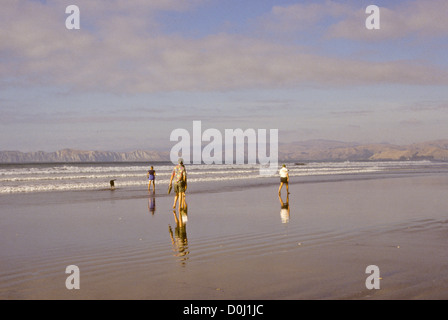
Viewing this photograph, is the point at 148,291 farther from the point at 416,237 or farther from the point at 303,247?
the point at 416,237

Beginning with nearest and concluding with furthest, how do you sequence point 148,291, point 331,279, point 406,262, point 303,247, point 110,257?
point 148,291 → point 331,279 → point 406,262 → point 110,257 → point 303,247

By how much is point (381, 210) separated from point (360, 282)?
34.6 ft

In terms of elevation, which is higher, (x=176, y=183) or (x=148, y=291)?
(x=176, y=183)

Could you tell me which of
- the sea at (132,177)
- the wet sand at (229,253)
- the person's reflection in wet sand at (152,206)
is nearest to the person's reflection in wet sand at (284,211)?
the wet sand at (229,253)

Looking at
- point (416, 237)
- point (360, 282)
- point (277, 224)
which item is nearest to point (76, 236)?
point (277, 224)

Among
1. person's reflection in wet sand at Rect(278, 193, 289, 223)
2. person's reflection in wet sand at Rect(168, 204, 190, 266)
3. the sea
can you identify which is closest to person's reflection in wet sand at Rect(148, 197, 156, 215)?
person's reflection in wet sand at Rect(168, 204, 190, 266)

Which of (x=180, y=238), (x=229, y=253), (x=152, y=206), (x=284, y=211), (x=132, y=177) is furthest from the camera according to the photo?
(x=132, y=177)

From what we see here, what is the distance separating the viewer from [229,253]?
9453mm

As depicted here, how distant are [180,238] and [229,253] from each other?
2364 millimetres

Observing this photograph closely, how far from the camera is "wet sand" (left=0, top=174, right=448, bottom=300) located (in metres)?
6.69

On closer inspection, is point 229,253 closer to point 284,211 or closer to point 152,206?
point 284,211

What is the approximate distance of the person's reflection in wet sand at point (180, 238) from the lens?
9398 millimetres

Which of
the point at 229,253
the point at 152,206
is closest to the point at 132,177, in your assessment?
the point at 152,206
